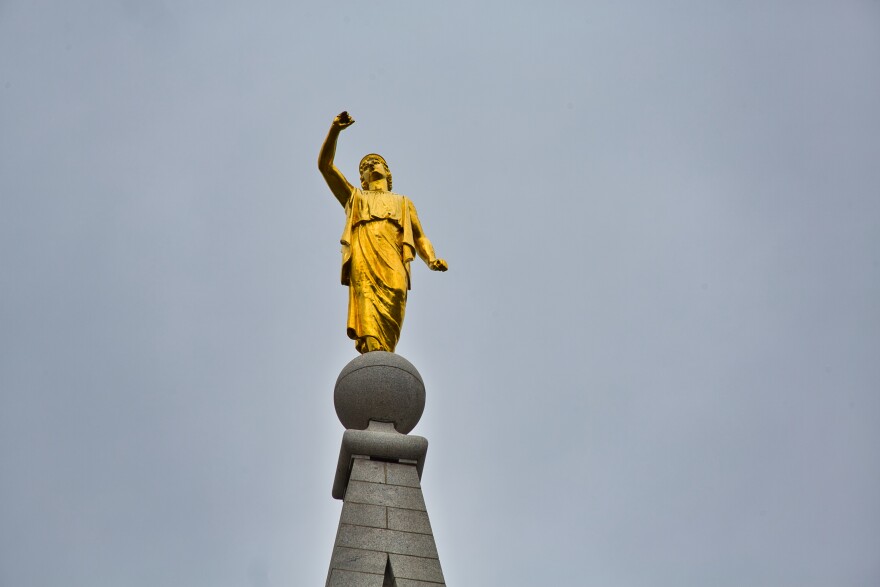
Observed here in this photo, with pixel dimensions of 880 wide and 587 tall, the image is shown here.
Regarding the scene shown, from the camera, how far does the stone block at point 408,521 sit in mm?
11570

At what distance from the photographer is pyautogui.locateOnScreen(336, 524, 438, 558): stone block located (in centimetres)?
1127

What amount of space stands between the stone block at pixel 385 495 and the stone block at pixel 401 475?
78mm

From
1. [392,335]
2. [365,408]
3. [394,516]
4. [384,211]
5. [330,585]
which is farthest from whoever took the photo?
[384,211]

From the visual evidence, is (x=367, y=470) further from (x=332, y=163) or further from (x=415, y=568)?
(x=332, y=163)

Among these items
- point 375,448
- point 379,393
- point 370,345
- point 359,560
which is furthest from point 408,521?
point 370,345

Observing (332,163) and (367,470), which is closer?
(367,470)

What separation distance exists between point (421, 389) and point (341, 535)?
2340 mm

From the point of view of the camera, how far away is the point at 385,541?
447 inches

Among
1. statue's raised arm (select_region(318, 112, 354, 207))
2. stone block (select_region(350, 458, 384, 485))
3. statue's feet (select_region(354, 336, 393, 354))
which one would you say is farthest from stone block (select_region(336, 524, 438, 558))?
statue's raised arm (select_region(318, 112, 354, 207))

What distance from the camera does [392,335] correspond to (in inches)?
543

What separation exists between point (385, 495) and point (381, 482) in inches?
7.9

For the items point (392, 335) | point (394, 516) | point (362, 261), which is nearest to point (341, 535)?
point (394, 516)

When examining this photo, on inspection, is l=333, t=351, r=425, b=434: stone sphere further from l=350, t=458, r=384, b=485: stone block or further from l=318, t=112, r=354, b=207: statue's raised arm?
l=318, t=112, r=354, b=207: statue's raised arm

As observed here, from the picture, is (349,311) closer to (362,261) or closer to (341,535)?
(362,261)
